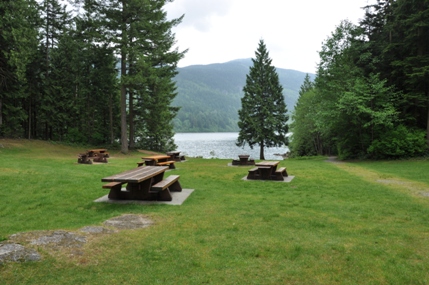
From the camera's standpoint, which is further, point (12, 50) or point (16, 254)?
point (12, 50)

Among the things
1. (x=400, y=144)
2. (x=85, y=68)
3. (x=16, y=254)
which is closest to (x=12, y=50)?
(x=85, y=68)

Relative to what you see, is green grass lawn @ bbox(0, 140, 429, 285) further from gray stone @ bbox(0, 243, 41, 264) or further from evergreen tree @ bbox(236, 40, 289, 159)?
evergreen tree @ bbox(236, 40, 289, 159)

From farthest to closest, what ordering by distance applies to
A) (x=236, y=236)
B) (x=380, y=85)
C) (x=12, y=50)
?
(x=12, y=50) → (x=380, y=85) → (x=236, y=236)

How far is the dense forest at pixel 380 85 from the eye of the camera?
19.0 meters

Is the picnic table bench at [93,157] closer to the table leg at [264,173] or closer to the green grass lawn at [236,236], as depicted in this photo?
the green grass lawn at [236,236]

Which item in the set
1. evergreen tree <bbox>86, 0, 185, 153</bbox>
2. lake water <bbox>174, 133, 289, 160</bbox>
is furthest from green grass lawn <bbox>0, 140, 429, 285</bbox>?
lake water <bbox>174, 133, 289, 160</bbox>

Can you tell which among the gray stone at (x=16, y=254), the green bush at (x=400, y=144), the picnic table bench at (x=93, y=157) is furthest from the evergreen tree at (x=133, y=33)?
the gray stone at (x=16, y=254)

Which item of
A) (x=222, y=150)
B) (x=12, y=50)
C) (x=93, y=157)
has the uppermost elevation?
(x=12, y=50)

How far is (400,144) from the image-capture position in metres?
18.6

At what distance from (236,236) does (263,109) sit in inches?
1063

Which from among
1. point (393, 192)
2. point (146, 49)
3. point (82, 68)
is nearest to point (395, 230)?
point (393, 192)

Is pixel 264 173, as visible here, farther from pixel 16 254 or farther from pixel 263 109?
pixel 263 109

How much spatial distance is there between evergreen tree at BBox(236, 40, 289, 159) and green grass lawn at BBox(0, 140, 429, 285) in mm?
22136

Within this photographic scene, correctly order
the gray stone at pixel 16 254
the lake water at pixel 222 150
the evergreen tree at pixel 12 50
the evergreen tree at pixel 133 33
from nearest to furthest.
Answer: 1. the gray stone at pixel 16 254
2. the evergreen tree at pixel 12 50
3. the evergreen tree at pixel 133 33
4. the lake water at pixel 222 150
